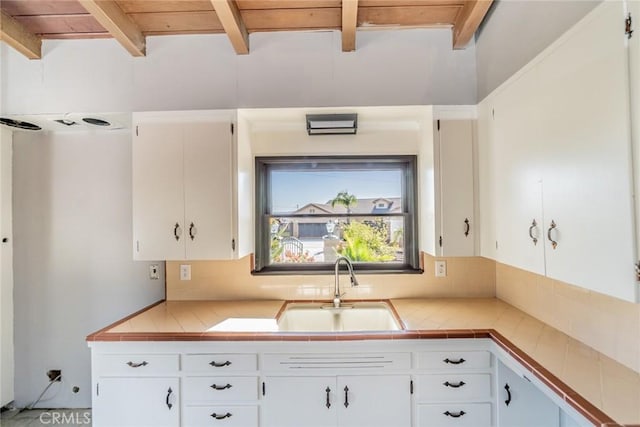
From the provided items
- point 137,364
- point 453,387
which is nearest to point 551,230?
point 453,387

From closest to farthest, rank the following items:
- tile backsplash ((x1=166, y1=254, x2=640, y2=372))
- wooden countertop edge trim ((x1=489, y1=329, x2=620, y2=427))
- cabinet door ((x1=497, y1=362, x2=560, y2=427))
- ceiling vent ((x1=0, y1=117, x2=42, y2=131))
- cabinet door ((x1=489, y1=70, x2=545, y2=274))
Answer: wooden countertop edge trim ((x1=489, y1=329, x2=620, y2=427)) < cabinet door ((x1=489, y1=70, x2=545, y2=274)) < cabinet door ((x1=497, y1=362, x2=560, y2=427)) < ceiling vent ((x1=0, y1=117, x2=42, y2=131)) < tile backsplash ((x1=166, y1=254, x2=640, y2=372))

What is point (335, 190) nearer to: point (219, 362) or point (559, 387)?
point (219, 362)

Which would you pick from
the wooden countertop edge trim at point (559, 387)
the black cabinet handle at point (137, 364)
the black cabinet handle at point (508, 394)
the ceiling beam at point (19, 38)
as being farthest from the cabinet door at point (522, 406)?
the ceiling beam at point (19, 38)

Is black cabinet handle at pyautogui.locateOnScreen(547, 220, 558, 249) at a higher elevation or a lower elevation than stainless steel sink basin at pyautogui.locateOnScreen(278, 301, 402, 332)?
higher

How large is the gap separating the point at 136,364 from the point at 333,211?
1.61m

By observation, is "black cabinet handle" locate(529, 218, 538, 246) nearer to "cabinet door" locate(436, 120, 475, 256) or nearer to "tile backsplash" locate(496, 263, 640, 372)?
"tile backsplash" locate(496, 263, 640, 372)

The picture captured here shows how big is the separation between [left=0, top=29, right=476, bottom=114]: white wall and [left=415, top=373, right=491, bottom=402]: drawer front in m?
1.61

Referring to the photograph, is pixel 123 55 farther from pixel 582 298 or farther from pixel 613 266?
pixel 582 298

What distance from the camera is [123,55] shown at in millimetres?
2076

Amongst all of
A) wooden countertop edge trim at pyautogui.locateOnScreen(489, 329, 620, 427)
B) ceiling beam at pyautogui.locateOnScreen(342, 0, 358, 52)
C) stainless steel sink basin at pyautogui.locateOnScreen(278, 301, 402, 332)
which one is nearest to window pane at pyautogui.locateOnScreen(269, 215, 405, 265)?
stainless steel sink basin at pyautogui.locateOnScreen(278, 301, 402, 332)

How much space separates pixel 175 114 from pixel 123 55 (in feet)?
1.72

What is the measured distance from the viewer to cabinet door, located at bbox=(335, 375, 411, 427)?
1.66 metres

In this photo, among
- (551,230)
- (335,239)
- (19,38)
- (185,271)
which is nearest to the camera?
(551,230)

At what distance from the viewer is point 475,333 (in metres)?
1.67
